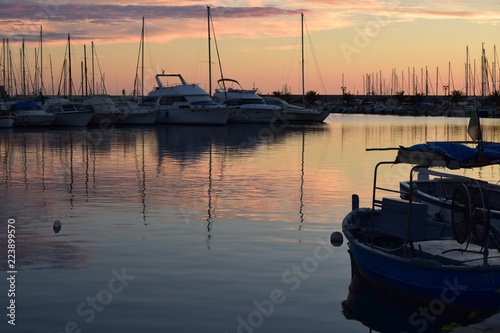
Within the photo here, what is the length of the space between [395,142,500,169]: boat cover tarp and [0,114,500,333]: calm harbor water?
2.65 metres

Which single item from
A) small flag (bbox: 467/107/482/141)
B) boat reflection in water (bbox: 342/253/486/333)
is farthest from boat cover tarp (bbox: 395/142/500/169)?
boat reflection in water (bbox: 342/253/486/333)

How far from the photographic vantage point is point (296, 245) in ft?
58.7

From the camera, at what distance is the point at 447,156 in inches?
607

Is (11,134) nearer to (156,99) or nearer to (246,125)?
(156,99)

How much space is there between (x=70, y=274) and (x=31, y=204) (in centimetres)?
925

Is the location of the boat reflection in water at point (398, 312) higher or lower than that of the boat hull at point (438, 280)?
lower

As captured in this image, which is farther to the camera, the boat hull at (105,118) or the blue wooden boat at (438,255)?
the boat hull at (105,118)

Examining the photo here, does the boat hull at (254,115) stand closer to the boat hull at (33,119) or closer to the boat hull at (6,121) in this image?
the boat hull at (33,119)

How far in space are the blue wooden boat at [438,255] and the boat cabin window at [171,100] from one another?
65.0 meters

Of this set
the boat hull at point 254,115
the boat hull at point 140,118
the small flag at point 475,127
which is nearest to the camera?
the small flag at point 475,127

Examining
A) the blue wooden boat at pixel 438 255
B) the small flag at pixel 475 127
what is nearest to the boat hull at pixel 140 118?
the blue wooden boat at pixel 438 255

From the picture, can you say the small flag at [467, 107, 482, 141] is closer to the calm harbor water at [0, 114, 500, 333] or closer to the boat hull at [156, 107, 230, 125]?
the calm harbor water at [0, 114, 500, 333]

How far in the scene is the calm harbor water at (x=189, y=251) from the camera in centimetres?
1283

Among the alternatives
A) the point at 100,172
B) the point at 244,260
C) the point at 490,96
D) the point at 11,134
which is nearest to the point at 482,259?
the point at 244,260
